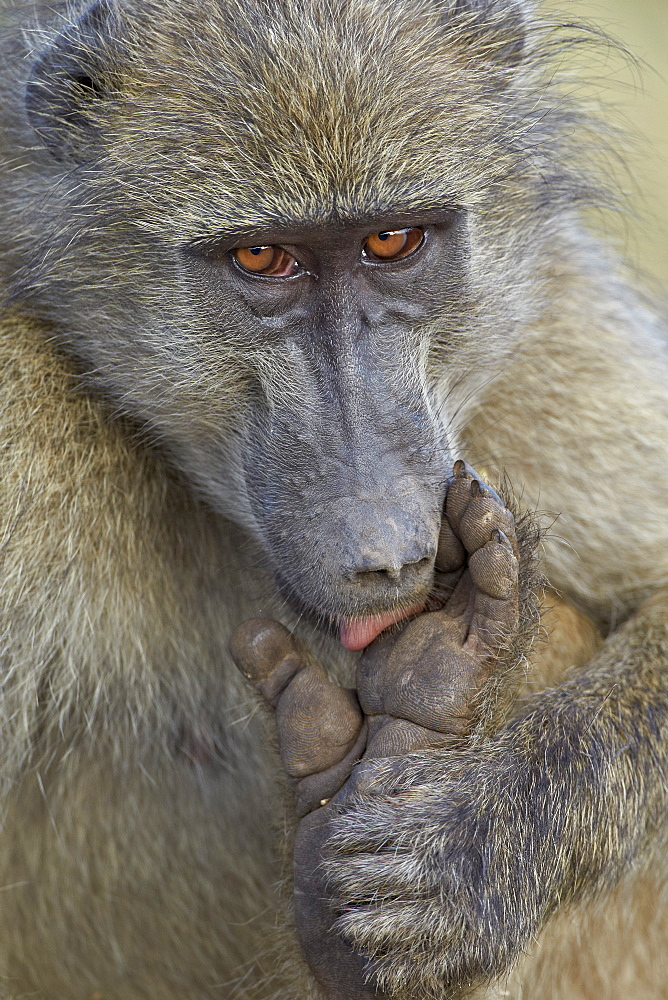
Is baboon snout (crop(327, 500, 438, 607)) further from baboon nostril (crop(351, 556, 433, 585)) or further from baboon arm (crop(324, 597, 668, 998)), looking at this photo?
baboon arm (crop(324, 597, 668, 998))

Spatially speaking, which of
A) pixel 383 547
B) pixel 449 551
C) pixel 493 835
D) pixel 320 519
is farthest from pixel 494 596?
pixel 493 835

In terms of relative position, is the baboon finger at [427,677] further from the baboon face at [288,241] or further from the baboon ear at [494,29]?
the baboon ear at [494,29]

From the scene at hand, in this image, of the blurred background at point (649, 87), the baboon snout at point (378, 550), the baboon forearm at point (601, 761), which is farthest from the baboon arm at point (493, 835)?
the blurred background at point (649, 87)

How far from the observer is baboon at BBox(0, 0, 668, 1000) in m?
2.49

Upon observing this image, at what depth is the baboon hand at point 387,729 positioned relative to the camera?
245 cm

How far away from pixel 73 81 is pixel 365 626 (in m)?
1.36

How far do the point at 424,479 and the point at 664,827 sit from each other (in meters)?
1.07

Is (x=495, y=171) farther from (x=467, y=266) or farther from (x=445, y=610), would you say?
(x=445, y=610)

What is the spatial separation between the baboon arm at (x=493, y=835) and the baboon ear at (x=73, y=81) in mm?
1544

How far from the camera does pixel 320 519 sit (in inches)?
96.2

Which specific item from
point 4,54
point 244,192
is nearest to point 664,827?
point 244,192

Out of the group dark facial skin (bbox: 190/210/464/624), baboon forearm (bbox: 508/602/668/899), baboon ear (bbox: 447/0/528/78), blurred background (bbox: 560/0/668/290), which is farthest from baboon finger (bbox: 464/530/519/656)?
blurred background (bbox: 560/0/668/290)

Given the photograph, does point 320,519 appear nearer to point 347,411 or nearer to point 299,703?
point 347,411

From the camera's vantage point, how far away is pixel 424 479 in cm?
250
